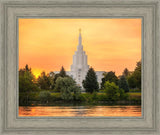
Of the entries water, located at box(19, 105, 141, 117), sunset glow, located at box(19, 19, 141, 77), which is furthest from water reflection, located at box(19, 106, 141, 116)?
sunset glow, located at box(19, 19, 141, 77)

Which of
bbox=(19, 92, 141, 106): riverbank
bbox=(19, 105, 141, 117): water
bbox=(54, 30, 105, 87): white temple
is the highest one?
bbox=(54, 30, 105, 87): white temple

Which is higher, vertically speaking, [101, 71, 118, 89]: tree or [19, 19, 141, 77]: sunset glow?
[19, 19, 141, 77]: sunset glow

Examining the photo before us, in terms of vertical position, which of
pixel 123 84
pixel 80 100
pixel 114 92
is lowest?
pixel 80 100

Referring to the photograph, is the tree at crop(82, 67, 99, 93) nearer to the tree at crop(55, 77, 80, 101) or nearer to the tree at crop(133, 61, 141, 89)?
the tree at crop(55, 77, 80, 101)

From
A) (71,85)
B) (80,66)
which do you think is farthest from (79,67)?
(71,85)

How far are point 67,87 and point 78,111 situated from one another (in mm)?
351

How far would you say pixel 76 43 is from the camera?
146 inches

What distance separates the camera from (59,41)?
146 inches

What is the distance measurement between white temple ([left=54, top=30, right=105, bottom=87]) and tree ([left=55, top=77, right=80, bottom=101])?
0.22 feet

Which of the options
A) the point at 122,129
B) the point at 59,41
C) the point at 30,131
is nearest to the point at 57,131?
the point at 30,131

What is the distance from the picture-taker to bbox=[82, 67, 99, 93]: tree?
3.74 m

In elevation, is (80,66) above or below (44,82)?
above

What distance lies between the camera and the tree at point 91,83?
3.74 metres

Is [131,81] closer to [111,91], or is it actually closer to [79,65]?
[111,91]
